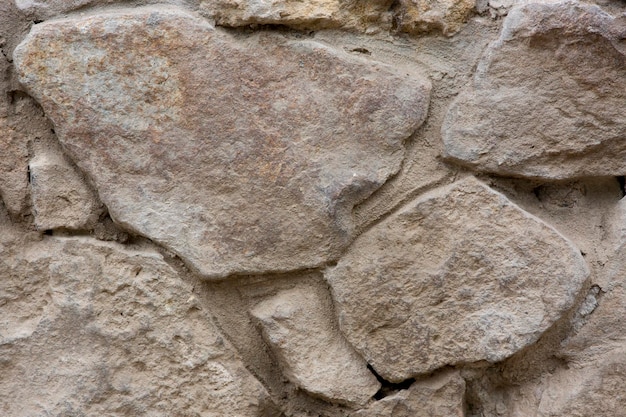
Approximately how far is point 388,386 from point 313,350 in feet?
0.37

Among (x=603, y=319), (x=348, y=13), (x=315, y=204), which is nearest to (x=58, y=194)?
(x=315, y=204)

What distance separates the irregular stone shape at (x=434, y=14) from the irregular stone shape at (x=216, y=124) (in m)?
0.07

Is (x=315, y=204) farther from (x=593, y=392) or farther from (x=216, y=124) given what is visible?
(x=593, y=392)

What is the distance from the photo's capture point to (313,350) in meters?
0.99

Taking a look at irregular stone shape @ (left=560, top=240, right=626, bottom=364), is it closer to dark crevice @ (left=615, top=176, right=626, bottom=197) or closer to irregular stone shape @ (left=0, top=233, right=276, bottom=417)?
dark crevice @ (left=615, top=176, right=626, bottom=197)

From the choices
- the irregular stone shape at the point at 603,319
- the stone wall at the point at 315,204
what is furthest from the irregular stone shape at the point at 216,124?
the irregular stone shape at the point at 603,319

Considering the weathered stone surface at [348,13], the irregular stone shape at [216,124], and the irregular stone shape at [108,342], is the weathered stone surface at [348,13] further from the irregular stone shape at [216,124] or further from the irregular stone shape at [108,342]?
the irregular stone shape at [108,342]

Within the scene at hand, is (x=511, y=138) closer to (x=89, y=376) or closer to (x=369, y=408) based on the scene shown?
(x=369, y=408)

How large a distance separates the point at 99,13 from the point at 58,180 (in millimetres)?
222

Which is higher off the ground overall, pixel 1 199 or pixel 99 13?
pixel 99 13

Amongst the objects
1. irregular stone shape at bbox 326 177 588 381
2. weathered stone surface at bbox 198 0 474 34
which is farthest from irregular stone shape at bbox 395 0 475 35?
irregular stone shape at bbox 326 177 588 381

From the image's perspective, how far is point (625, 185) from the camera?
3.30 feet

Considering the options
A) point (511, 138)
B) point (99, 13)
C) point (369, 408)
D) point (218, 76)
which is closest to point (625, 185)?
point (511, 138)

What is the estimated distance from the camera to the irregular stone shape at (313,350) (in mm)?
990
